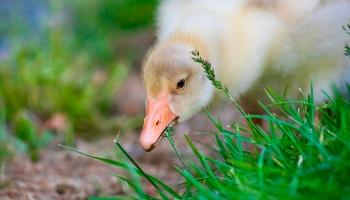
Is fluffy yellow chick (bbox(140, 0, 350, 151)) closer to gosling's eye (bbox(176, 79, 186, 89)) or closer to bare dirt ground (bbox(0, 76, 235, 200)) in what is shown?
gosling's eye (bbox(176, 79, 186, 89))

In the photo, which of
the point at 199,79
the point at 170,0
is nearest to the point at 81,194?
the point at 199,79

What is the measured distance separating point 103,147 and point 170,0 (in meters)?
1.16

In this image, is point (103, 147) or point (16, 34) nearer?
point (103, 147)

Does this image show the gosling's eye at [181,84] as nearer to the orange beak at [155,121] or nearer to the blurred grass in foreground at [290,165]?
the orange beak at [155,121]

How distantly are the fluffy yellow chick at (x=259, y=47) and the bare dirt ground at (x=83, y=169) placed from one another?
210 mm

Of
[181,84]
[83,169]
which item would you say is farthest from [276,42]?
[83,169]

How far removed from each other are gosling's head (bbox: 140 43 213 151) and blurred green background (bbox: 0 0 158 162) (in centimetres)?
122

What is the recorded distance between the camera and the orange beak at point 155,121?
2.97 m

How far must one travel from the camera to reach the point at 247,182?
7.20 ft

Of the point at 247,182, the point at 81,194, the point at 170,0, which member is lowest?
the point at 247,182

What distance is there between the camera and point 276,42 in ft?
11.0

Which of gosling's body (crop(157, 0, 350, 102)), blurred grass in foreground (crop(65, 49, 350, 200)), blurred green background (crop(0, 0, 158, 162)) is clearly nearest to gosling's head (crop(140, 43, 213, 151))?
gosling's body (crop(157, 0, 350, 102))

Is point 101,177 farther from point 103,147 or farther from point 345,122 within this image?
point 345,122

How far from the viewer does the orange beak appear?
2975mm
